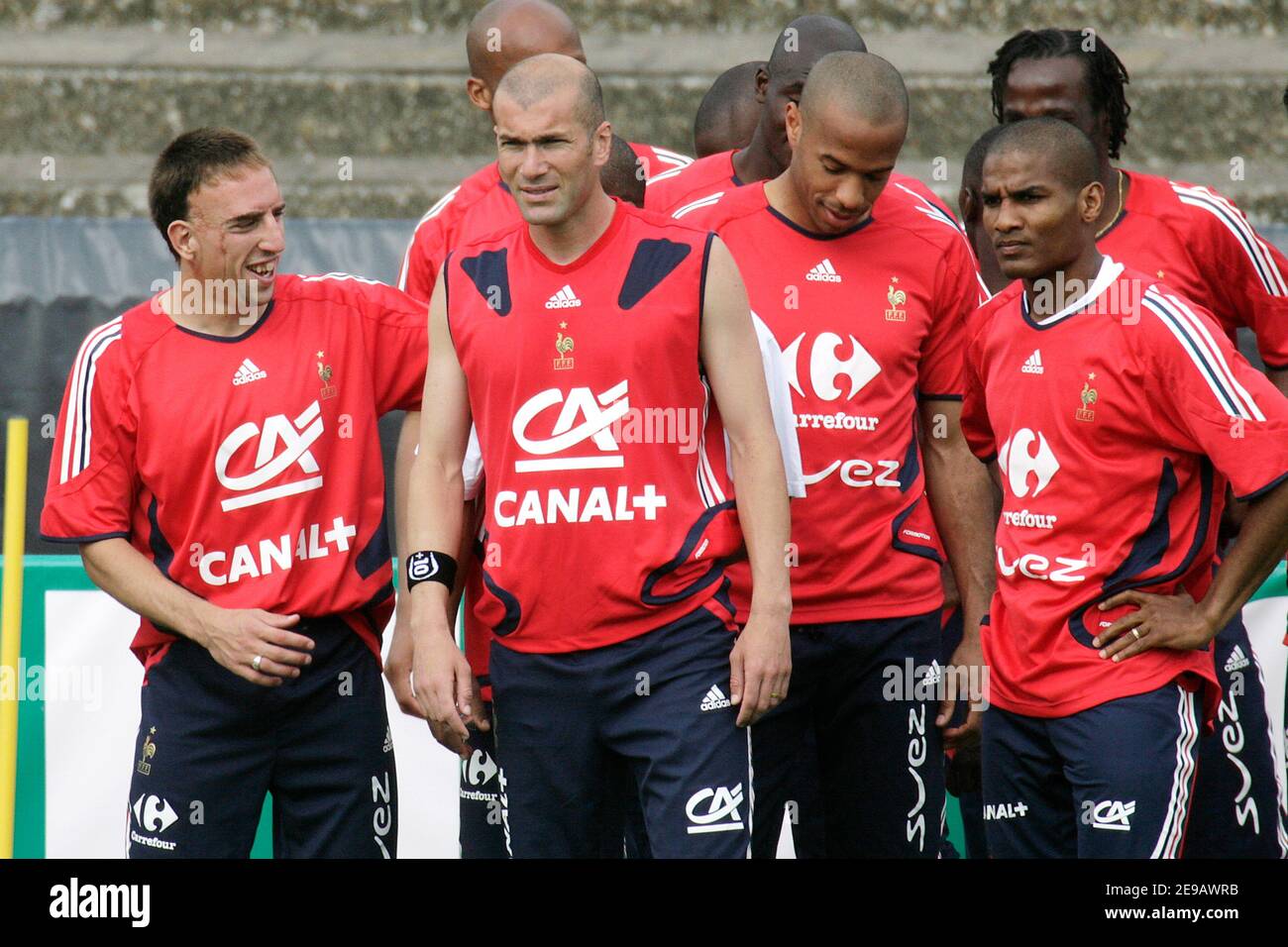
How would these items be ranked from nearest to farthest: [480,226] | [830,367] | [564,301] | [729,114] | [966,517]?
[564,301]
[830,367]
[966,517]
[480,226]
[729,114]

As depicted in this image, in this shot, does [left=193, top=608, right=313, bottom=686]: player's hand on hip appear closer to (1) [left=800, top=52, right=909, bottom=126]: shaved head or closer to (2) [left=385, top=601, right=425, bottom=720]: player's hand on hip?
(2) [left=385, top=601, right=425, bottom=720]: player's hand on hip

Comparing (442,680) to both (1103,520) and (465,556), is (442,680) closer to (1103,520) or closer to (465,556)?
(465,556)

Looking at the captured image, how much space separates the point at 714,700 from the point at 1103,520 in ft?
3.23

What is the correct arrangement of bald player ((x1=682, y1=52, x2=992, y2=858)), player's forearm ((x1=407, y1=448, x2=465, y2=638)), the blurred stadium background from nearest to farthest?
1. player's forearm ((x1=407, y1=448, x2=465, y2=638))
2. bald player ((x1=682, y1=52, x2=992, y2=858))
3. the blurred stadium background

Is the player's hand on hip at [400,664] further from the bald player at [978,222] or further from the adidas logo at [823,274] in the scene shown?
the bald player at [978,222]

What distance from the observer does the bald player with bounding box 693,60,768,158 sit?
260 inches

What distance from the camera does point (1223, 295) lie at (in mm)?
4906

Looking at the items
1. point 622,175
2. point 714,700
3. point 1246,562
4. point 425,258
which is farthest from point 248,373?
point 1246,562

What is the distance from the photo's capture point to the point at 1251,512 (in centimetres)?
416

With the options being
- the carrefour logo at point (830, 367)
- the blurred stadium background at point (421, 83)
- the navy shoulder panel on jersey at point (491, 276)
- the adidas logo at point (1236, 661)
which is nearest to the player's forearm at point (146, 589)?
the navy shoulder panel on jersey at point (491, 276)

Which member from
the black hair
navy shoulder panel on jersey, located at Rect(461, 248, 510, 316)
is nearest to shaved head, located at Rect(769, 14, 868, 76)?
the black hair

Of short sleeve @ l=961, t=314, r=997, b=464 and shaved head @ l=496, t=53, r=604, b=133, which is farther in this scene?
short sleeve @ l=961, t=314, r=997, b=464

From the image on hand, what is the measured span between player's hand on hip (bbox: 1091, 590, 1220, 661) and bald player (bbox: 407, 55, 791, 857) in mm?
760

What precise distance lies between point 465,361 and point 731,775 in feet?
3.64
